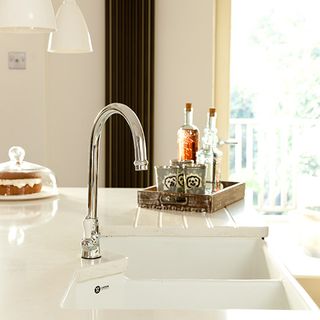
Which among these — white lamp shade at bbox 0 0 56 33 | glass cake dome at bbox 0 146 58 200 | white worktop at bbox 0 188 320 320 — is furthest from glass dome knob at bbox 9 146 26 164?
white lamp shade at bbox 0 0 56 33

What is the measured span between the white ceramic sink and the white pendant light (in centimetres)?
84

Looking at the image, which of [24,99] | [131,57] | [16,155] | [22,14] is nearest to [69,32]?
[16,155]

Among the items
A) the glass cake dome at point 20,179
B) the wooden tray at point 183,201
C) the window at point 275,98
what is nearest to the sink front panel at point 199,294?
the wooden tray at point 183,201

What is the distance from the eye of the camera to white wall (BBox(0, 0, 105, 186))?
16.5ft

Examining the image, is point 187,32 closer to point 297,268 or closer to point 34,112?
point 34,112

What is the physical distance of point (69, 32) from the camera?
103 inches

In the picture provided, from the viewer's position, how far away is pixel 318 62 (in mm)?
6047

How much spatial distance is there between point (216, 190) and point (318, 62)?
12.2 feet

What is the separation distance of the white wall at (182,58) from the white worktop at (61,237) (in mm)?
2069

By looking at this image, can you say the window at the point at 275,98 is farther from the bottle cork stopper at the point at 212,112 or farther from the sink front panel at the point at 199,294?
the sink front panel at the point at 199,294

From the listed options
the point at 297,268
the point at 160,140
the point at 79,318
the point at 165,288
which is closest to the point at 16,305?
the point at 79,318

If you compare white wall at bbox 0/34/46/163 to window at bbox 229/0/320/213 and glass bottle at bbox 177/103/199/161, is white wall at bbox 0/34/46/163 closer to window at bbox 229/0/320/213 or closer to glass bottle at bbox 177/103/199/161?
window at bbox 229/0/320/213

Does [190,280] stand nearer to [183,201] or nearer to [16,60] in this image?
[183,201]

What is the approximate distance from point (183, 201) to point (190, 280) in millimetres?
705
